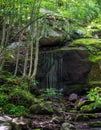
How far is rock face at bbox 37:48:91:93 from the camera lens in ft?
51.5

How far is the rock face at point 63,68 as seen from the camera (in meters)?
15.7

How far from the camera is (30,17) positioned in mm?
12562

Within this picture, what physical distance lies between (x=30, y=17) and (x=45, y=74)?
4.22m

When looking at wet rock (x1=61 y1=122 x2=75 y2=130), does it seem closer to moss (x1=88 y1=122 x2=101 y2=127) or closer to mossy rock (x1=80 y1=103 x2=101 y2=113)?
moss (x1=88 y1=122 x2=101 y2=127)

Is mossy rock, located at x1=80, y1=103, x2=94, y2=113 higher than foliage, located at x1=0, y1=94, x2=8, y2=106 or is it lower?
lower

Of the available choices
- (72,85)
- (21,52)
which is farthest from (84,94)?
(21,52)

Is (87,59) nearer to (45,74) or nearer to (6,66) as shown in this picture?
(45,74)

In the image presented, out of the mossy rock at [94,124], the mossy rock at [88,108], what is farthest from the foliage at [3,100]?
the mossy rock at [94,124]

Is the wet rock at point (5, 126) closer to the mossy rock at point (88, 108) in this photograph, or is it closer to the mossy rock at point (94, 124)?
the mossy rock at point (94, 124)

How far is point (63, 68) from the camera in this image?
15.9 metres

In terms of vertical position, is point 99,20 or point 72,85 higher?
point 99,20

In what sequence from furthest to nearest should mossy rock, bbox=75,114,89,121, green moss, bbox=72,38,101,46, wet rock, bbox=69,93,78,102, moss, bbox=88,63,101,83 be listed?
green moss, bbox=72,38,101,46, moss, bbox=88,63,101,83, wet rock, bbox=69,93,78,102, mossy rock, bbox=75,114,89,121

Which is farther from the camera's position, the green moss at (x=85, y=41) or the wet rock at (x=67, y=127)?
the green moss at (x=85, y=41)

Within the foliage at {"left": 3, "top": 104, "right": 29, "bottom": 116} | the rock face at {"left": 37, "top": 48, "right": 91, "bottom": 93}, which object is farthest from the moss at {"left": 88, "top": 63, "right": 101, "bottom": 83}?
the foliage at {"left": 3, "top": 104, "right": 29, "bottom": 116}
